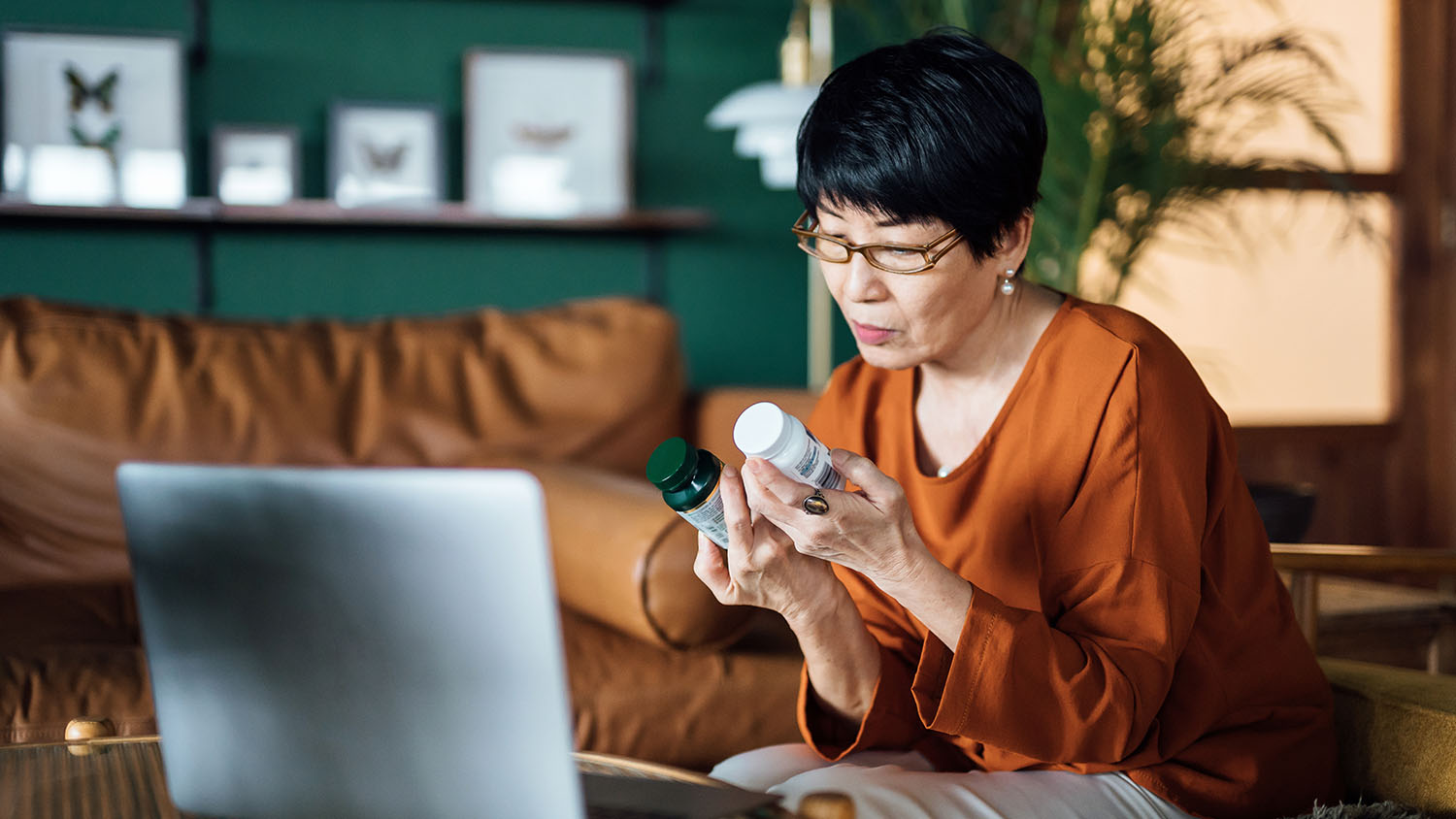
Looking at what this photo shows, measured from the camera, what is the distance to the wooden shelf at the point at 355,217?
2.65 meters

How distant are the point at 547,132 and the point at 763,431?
234cm

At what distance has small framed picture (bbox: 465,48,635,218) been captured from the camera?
9.77 ft

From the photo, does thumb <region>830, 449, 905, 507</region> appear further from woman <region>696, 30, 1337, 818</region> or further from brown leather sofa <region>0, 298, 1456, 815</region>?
brown leather sofa <region>0, 298, 1456, 815</region>

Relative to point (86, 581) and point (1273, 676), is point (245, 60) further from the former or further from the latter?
point (1273, 676)

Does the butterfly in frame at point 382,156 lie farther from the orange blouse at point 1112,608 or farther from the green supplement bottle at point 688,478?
the green supplement bottle at point 688,478

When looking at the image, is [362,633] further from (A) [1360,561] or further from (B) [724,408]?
(B) [724,408]

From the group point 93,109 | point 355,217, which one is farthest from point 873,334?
point 93,109

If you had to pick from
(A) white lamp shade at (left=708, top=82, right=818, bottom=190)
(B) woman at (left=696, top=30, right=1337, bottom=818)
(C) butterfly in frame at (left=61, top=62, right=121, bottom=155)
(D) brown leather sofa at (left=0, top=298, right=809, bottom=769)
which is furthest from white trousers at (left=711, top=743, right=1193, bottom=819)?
(C) butterfly in frame at (left=61, top=62, right=121, bottom=155)

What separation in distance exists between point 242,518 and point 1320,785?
0.97 meters

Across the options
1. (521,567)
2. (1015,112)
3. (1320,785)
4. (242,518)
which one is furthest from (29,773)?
(1320,785)

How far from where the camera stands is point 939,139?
1017 mm

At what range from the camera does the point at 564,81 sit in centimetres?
304

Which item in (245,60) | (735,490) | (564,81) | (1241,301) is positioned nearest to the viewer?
(735,490)

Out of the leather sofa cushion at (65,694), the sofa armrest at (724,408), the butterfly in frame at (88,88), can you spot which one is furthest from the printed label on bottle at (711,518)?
the butterfly in frame at (88,88)
